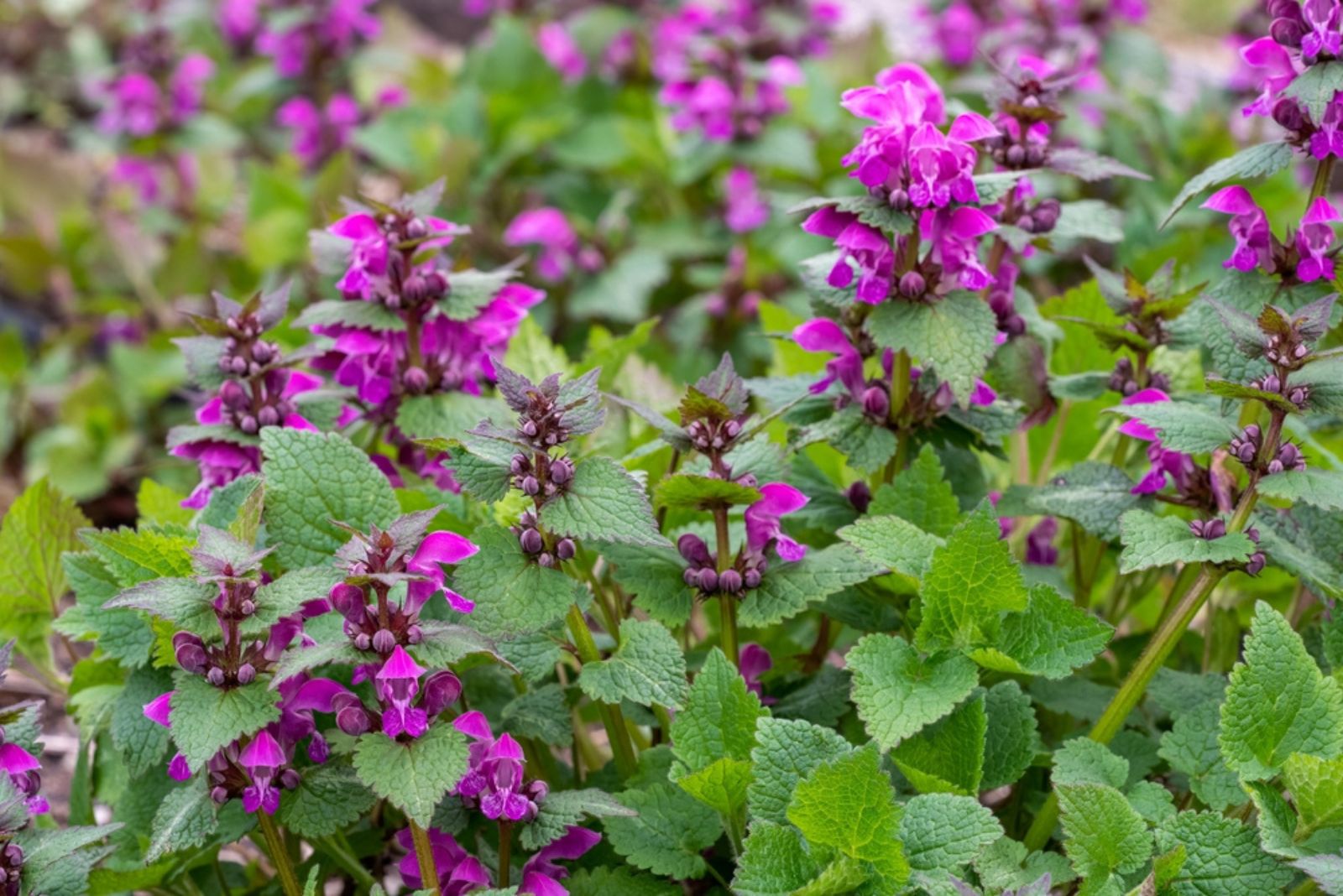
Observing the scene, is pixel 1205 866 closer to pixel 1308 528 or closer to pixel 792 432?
pixel 1308 528

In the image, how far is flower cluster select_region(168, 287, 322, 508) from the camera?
5.92 ft

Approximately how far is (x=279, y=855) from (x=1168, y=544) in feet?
3.36

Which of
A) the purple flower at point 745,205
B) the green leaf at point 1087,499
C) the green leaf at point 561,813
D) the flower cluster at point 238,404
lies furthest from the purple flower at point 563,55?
the green leaf at point 561,813

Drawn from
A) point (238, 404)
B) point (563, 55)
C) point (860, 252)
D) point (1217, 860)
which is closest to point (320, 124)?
point (563, 55)

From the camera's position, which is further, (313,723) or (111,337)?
(111,337)

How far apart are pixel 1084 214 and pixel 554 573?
3.12 ft

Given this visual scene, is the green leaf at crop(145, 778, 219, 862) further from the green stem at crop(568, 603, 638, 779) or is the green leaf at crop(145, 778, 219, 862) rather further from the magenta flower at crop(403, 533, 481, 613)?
the green stem at crop(568, 603, 638, 779)

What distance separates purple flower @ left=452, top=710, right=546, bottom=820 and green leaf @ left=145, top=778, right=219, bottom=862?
266mm

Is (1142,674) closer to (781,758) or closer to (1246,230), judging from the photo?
(781,758)

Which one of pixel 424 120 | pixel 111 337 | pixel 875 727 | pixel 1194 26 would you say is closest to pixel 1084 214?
pixel 875 727

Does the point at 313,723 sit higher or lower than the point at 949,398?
lower

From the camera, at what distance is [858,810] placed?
1.44 m

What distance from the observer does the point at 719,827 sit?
1.63m

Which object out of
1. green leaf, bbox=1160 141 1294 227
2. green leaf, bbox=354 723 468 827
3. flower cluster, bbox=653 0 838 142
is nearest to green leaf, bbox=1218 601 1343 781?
green leaf, bbox=1160 141 1294 227
